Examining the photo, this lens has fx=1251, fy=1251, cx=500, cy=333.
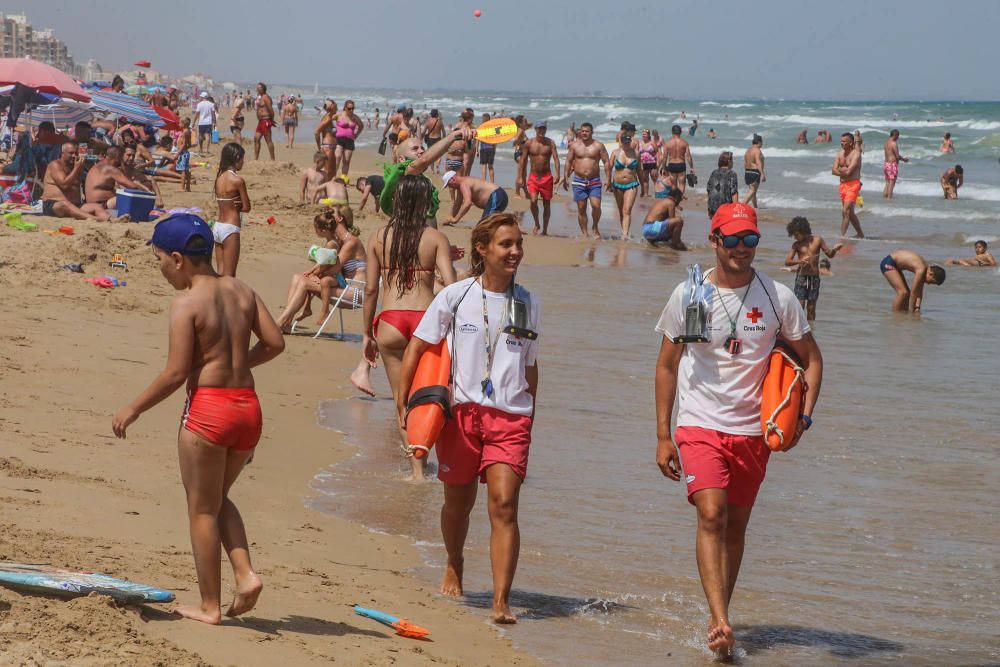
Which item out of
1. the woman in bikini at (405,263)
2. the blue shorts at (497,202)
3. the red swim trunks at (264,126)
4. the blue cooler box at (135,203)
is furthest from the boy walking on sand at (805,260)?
the red swim trunks at (264,126)

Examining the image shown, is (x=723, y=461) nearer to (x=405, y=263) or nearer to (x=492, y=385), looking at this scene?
(x=492, y=385)

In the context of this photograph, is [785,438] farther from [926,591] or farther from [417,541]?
[417,541]

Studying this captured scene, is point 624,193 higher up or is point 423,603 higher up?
point 624,193

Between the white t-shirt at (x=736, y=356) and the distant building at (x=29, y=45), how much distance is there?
76479 millimetres

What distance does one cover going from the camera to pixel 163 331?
31.8ft

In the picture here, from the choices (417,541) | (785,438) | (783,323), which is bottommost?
(417,541)

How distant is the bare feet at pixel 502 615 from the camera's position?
475cm

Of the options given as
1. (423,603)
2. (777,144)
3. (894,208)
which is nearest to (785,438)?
(423,603)

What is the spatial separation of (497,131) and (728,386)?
458cm

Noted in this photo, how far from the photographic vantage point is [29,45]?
A: 8244 cm

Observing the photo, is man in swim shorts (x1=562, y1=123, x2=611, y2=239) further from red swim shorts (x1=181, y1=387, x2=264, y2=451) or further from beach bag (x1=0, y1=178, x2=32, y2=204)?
red swim shorts (x1=181, y1=387, x2=264, y2=451)

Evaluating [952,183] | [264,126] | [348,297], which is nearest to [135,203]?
[348,297]

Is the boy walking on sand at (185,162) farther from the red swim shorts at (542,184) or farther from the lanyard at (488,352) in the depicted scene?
the lanyard at (488,352)

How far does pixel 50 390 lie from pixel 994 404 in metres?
6.86
